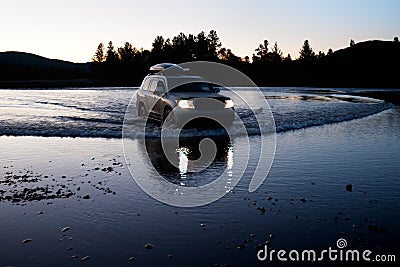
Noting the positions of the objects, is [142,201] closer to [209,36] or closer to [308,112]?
[308,112]

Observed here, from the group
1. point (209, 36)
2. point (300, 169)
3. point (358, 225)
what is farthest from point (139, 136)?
point (209, 36)

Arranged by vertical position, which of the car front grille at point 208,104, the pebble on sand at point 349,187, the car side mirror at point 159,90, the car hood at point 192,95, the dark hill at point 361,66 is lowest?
the pebble on sand at point 349,187

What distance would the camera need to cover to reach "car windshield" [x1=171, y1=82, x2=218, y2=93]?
51.6ft

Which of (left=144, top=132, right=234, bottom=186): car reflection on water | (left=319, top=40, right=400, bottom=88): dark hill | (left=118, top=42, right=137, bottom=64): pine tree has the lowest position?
(left=144, top=132, right=234, bottom=186): car reflection on water

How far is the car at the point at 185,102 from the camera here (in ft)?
47.3

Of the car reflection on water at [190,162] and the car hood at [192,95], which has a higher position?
the car hood at [192,95]

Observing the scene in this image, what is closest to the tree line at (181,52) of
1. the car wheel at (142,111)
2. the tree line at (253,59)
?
the tree line at (253,59)

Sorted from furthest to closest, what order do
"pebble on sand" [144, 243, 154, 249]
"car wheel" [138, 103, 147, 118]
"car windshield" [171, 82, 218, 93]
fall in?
"car wheel" [138, 103, 147, 118] < "car windshield" [171, 82, 218, 93] < "pebble on sand" [144, 243, 154, 249]

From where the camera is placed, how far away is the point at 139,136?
1323 cm

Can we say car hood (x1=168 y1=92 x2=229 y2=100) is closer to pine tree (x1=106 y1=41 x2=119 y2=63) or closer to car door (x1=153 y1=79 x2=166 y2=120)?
car door (x1=153 y1=79 x2=166 y2=120)

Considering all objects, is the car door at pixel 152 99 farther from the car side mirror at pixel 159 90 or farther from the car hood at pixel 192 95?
the car hood at pixel 192 95

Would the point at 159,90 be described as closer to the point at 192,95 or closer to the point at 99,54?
the point at 192,95

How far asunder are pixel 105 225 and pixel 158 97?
10.9m

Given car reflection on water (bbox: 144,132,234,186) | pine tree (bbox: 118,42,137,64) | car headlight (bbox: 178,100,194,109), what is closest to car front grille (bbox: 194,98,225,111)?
car headlight (bbox: 178,100,194,109)
